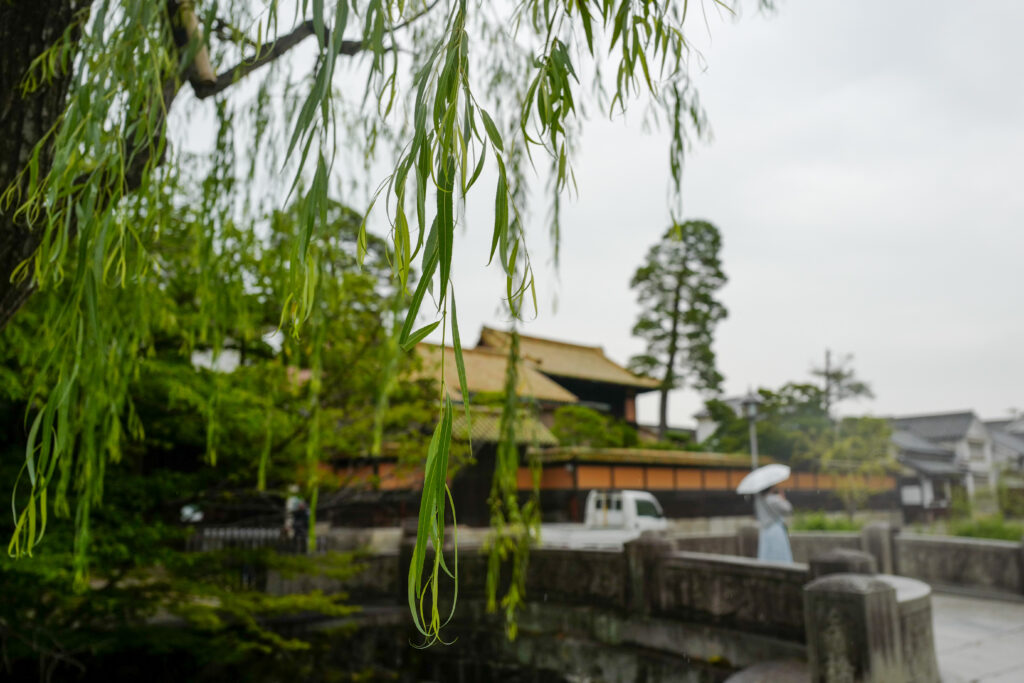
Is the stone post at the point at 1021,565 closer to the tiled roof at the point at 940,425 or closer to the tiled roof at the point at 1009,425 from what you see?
the tiled roof at the point at 940,425

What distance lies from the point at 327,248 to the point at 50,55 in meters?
2.37

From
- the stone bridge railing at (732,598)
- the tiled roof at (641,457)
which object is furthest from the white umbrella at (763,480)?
the tiled roof at (641,457)

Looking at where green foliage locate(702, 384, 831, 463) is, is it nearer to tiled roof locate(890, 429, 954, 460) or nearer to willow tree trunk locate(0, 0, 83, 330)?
tiled roof locate(890, 429, 954, 460)

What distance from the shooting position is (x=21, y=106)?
1850mm

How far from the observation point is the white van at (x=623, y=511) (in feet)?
49.1

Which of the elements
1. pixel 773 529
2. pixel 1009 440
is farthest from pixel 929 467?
pixel 773 529

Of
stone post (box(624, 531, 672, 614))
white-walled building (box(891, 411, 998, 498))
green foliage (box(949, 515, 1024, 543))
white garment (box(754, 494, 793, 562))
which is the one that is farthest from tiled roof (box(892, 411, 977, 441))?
stone post (box(624, 531, 672, 614))

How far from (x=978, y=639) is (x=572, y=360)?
22.9 metres

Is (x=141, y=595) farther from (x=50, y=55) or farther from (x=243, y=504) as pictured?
(x=50, y=55)

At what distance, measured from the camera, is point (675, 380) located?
2984 centimetres

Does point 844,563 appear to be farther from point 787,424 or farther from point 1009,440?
A: point 1009,440

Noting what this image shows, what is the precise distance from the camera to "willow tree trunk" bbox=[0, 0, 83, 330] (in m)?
1.77

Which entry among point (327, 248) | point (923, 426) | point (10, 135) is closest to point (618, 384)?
point (923, 426)

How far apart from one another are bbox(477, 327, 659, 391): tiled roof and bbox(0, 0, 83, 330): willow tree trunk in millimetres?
24589
